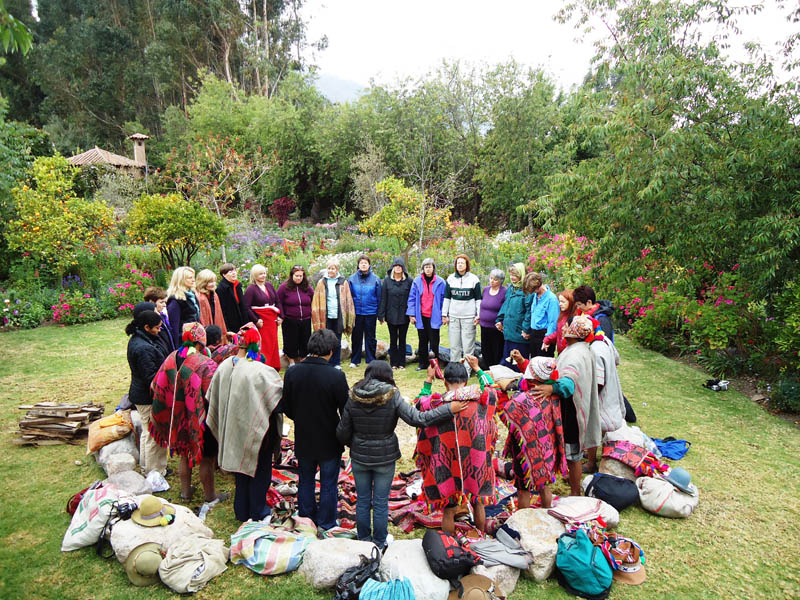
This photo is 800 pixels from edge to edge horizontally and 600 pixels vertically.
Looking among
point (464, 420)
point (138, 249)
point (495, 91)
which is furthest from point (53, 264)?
point (495, 91)

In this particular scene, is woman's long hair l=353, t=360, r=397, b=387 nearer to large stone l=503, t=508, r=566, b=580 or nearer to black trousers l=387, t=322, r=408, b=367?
large stone l=503, t=508, r=566, b=580

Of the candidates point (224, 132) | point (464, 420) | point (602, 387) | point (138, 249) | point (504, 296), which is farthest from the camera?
point (224, 132)

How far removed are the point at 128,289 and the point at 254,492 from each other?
30.4 ft

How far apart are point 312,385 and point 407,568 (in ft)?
4.45

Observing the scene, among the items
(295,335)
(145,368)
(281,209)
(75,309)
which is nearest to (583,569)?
(145,368)

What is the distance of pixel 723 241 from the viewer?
685cm

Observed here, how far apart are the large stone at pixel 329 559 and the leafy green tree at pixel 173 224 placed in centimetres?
942

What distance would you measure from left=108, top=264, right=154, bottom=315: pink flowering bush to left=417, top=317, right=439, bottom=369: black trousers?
23.5 ft

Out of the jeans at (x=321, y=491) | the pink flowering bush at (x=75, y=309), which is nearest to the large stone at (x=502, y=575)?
the jeans at (x=321, y=491)

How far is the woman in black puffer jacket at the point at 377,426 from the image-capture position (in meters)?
3.20

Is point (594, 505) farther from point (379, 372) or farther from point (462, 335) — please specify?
point (462, 335)

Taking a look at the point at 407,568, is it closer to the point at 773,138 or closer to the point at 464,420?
the point at 464,420

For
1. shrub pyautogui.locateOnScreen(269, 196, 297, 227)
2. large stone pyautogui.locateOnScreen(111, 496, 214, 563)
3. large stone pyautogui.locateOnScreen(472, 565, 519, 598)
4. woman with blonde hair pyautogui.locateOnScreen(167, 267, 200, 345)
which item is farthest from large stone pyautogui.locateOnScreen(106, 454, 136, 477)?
shrub pyautogui.locateOnScreen(269, 196, 297, 227)

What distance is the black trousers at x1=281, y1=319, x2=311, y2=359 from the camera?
6.91 meters
